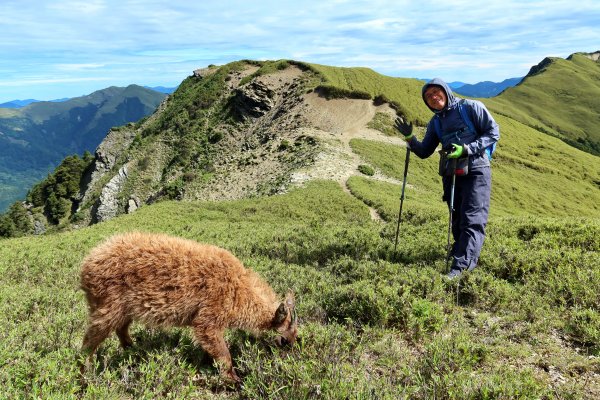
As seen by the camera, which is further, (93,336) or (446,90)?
(446,90)

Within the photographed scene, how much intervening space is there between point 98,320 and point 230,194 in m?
33.3

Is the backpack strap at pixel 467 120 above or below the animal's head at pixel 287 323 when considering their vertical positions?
above

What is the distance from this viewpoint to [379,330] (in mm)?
4984

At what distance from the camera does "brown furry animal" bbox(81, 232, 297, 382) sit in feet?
13.6

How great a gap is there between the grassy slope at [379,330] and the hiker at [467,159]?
0.53m

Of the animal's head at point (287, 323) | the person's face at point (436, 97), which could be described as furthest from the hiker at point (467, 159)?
the animal's head at point (287, 323)

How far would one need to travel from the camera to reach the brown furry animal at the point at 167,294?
4133 millimetres

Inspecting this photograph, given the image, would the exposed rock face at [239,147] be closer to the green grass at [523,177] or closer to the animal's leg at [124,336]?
the green grass at [523,177]

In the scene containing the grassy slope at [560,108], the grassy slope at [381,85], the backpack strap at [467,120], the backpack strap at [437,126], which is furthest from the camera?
the grassy slope at [560,108]

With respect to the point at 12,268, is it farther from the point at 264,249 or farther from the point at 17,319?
the point at 264,249

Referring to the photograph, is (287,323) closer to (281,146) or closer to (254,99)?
(281,146)

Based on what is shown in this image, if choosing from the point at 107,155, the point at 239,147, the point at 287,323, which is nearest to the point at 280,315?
the point at 287,323

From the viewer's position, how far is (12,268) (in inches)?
380

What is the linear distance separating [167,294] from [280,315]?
4.33 ft
